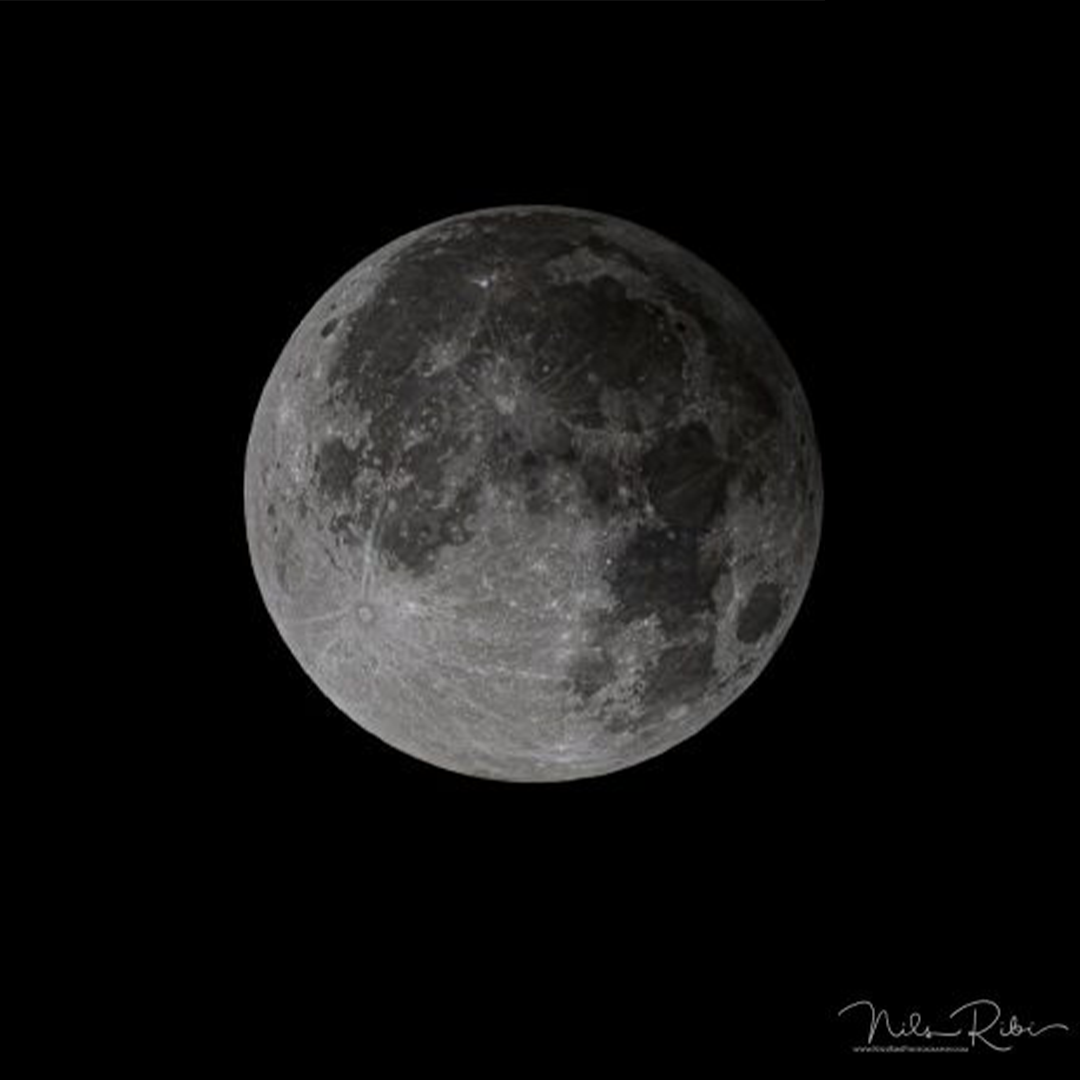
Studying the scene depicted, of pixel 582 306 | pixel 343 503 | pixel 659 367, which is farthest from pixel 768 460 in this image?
pixel 343 503

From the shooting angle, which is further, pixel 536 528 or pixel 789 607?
pixel 789 607

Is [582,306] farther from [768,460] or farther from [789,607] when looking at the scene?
[789,607]

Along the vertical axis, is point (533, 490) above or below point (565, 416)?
below

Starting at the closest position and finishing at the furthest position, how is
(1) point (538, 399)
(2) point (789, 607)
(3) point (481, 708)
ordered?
(1) point (538, 399) → (3) point (481, 708) → (2) point (789, 607)

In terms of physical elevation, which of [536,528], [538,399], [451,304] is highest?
[451,304]

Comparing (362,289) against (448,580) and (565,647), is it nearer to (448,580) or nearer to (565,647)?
(448,580)

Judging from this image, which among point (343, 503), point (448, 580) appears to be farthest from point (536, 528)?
point (343, 503)

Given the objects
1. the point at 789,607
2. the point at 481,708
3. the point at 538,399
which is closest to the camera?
the point at 538,399

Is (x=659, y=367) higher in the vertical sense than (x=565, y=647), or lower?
higher
